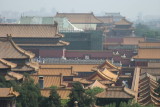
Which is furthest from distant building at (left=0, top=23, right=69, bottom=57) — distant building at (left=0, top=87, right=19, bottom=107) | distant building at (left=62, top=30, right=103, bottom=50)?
distant building at (left=0, top=87, right=19, bottom=107)

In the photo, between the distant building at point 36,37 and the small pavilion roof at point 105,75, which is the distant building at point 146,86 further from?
the distant building at point 36,37

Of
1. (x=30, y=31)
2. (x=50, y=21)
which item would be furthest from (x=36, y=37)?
(x=50, y=21)

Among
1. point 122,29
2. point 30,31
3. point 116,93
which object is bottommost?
point 116,93

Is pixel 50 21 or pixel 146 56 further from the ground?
pixel 50 21

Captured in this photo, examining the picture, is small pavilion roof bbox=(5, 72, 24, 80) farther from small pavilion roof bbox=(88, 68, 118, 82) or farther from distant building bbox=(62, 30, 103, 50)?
distant building bbox=(62, 30, 103, 50)

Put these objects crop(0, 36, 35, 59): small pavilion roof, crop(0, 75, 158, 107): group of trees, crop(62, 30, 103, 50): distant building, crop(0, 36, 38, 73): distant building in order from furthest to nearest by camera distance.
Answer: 1. crop(62, 30, 103, 50): distant building
2. crop(0, 36, 35, 59): small pavilion roof
3. crop(0, 36, 38, 73): distant building
4. crop(0, 75, 158, 107): group of trees

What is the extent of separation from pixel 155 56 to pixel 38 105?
1254 inches

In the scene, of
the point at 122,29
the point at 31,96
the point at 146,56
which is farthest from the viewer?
the point at 122,29

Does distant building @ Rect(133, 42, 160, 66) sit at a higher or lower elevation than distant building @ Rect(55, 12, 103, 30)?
lower

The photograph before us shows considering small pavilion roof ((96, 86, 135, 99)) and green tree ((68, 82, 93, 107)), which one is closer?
green tree ((68, 82, 93, 107))

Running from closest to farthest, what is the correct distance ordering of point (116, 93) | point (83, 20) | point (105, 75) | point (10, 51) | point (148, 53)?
point (116, 93)
point (10, 51)
point (105, 75)
point (148, 53)
point (83, 20)

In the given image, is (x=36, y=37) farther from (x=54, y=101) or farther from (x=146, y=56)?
(x=54, y=101)

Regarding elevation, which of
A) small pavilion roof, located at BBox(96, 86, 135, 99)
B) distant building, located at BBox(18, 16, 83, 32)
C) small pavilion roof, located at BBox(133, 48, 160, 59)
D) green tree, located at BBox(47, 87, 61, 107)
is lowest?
green tree, located at BBox(47, 87, 61, 107)

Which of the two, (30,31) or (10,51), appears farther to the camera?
(30,31)
